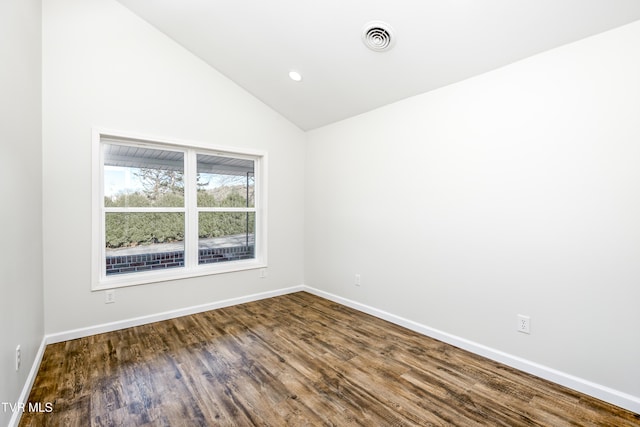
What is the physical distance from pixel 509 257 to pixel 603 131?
1054 millimetres

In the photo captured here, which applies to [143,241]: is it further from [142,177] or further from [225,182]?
[225,182]

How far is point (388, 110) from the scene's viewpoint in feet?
11.0

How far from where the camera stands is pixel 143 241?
3.33 m

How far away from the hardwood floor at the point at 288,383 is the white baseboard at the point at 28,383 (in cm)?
5

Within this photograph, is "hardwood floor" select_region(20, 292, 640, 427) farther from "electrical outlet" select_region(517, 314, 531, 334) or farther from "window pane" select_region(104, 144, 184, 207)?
"window pane" select_region(104, 144, 184, 207)

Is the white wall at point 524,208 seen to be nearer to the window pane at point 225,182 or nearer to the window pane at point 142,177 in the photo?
the window pane at point 225,182

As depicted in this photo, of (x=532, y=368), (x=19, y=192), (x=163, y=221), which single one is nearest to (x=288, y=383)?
(x=532, y=368)

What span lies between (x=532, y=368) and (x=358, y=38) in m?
2.98

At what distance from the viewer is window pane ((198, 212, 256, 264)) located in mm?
3758

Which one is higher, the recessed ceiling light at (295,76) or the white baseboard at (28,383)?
the recessed ceiling light at (295,76)

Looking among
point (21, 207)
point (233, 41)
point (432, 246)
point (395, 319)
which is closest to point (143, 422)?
point (21, 207)

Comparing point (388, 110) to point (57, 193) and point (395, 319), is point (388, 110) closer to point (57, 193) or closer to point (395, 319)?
point (395, 319)

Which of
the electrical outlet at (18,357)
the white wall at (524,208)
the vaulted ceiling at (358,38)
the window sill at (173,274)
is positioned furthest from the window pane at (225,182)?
the electrical outlet at (18,357)

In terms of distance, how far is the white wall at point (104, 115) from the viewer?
2.72 meters
